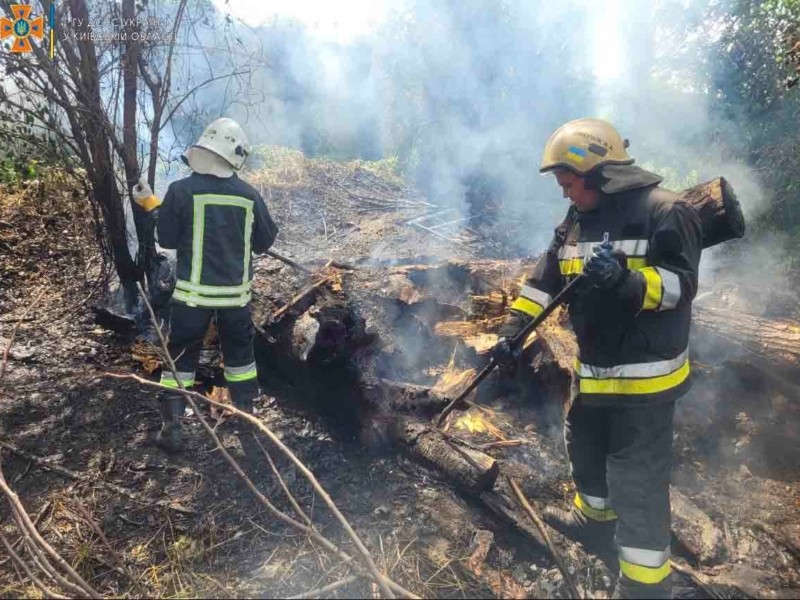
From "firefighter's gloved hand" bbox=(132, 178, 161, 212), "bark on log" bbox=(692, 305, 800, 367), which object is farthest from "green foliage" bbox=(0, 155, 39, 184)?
"bark on log" bbox=(692, 305, 800, 367)

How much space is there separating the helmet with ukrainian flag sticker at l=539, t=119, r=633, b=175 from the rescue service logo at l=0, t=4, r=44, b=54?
13.0ft

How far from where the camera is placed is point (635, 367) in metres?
2.39

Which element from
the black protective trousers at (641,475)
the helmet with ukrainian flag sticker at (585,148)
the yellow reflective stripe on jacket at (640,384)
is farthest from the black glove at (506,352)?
the helmet with ukrainian flag sticker at (585,148)

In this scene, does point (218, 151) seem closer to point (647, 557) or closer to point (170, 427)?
point (170, 427)

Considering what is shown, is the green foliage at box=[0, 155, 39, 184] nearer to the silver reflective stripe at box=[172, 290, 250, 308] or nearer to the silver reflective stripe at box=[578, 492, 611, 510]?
the silver reflective stripe at box=[172, 290, 250, 308]

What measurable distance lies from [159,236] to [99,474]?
157 centimetres

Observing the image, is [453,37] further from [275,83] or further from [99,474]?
[99,474]

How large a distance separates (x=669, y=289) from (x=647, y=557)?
1293mm

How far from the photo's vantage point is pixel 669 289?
2176 mm

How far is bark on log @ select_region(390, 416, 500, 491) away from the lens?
3010mm

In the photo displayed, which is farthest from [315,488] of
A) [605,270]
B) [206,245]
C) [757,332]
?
[757,332]

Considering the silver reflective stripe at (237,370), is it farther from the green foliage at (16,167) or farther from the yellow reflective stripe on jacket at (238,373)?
the green foliage at (16,167)

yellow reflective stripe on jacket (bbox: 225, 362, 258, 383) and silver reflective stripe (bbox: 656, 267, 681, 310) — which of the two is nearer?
silver reflective stripe (bbox: 656, 267, 681, 310)

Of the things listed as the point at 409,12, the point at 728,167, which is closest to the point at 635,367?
the point at 728,167
